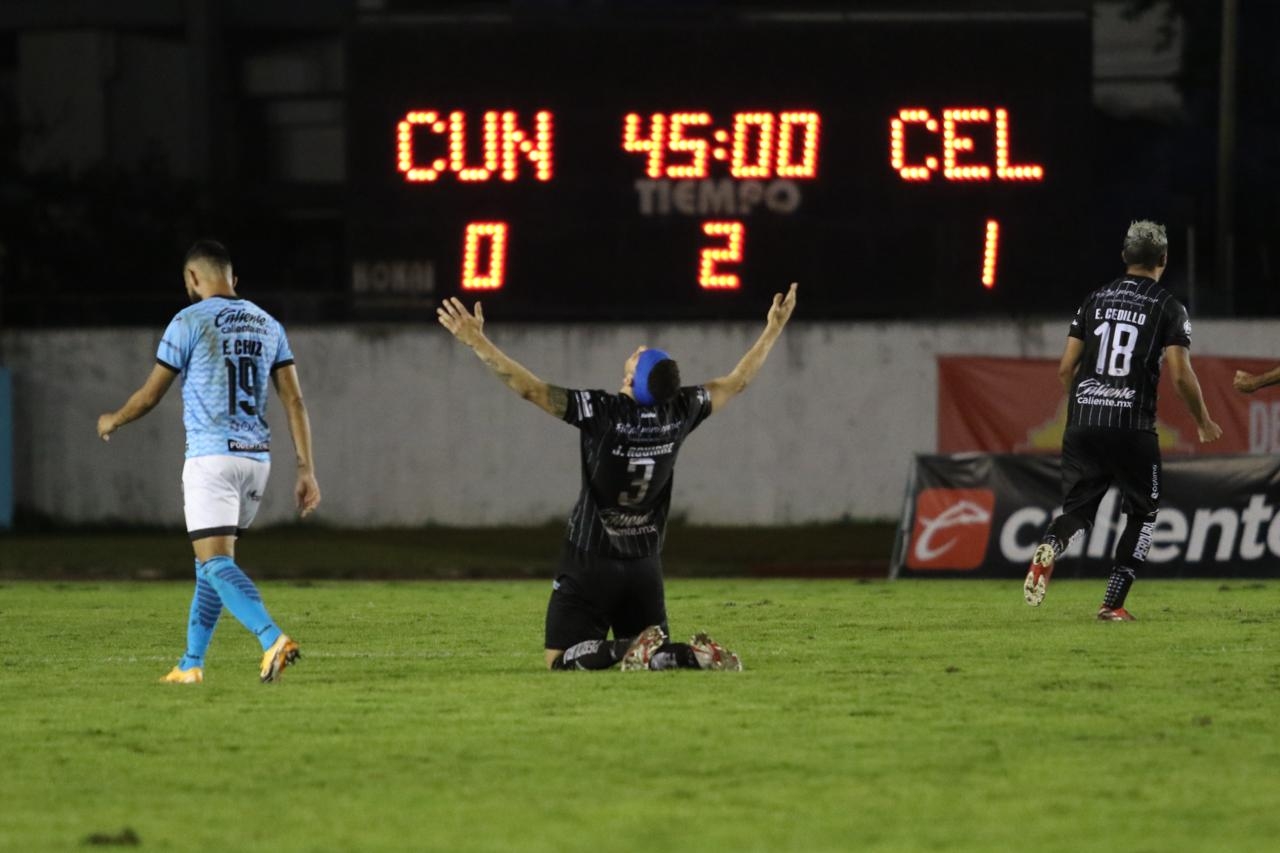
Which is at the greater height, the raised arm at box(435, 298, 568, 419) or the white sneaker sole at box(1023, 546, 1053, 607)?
the raised arm at box(435, 298, 568, 419)

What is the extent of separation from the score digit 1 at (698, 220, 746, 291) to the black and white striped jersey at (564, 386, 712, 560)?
1306 cm

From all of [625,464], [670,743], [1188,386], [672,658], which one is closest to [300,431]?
[625,464]

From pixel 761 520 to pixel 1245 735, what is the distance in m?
18.0

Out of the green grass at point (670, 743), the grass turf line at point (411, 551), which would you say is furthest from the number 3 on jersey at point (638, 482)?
the grass turf line at point (411, 551)

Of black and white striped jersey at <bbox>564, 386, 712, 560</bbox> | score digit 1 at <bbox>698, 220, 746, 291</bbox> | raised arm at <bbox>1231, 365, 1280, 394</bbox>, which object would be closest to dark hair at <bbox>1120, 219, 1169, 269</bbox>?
raised arm at <bbox>1231, 365, 1280, 394</bbox>

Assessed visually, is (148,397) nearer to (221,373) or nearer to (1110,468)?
(221,373)

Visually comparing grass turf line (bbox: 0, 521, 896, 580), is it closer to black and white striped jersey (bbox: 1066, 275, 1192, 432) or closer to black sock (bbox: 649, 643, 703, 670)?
black and white striped jersey (bbox: 1066, 275, 1192, 432)

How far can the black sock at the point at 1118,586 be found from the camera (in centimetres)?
1331

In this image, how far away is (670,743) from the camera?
27.6ft

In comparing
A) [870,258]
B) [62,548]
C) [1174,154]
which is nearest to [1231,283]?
[870,258]

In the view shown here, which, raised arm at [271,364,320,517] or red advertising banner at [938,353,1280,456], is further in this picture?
red advertising banner at [938,353,1280,456]

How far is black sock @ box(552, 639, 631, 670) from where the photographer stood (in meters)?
10.7

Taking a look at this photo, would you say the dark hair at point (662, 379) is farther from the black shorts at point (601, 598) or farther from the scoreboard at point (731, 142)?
the scoreboard at point (731, 142)

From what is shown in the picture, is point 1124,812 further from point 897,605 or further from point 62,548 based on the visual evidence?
point 62,548
